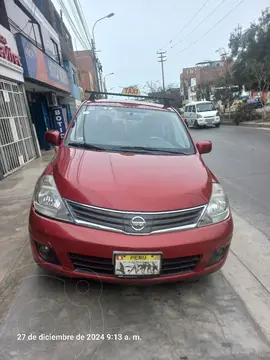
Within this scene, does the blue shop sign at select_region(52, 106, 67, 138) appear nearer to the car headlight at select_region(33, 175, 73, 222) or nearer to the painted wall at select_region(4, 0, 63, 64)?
the painted wall at select_region(4, 0, 63, 64)

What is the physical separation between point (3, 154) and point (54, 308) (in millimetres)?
6511

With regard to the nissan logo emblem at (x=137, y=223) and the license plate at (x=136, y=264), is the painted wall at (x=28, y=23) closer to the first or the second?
the nissan logo emblem at (x=137, y=223)

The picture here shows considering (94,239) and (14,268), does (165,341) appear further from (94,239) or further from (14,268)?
(14,268)

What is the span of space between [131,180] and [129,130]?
124cm

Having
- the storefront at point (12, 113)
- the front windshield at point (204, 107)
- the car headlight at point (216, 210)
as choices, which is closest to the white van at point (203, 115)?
the front windshield at point (204, 107)

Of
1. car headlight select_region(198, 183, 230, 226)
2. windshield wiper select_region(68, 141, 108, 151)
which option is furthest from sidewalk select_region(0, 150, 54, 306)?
car headlight select_region(198, 183, 230, 226)

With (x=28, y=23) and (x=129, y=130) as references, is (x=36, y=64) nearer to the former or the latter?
(x=28, y=23)

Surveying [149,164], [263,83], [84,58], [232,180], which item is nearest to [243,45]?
[263,83]

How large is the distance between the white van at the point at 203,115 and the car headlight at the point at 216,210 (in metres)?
21.3

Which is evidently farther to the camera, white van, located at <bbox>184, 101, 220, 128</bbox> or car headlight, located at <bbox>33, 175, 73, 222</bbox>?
white van, located at <bbox>184, 101, 220, 128</bbox>

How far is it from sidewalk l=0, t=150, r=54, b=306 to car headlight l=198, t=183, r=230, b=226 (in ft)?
6.37

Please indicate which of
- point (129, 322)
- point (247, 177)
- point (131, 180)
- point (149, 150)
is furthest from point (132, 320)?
point (247, 177)

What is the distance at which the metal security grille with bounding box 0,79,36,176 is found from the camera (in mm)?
8305

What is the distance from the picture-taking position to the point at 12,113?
9.23m
